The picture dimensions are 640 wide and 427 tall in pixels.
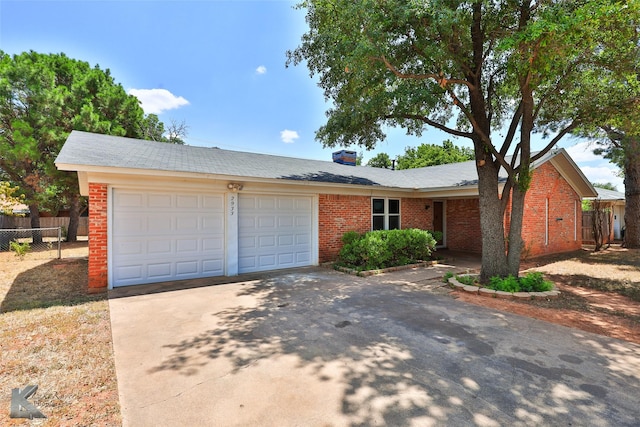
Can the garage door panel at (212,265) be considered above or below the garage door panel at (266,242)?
below

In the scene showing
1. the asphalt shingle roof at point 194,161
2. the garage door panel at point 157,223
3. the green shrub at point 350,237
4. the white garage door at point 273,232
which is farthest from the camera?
the green shrub at point 350,237

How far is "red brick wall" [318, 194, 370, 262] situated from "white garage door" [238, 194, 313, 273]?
43cm

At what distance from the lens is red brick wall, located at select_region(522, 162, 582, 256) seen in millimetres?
11382

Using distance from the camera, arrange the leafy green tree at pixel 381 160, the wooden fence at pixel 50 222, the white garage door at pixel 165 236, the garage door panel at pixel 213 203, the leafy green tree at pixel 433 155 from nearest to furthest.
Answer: the white garage door at pixel 165 236 → the garage door panel at pixel 213 203 → the wooden fence at pixel 50 222 → the leafy green tree at pixel 433 155 → the leafy green tree at pixel 381 160

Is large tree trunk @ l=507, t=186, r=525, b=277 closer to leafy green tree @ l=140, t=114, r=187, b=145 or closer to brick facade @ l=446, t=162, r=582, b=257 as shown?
brick facade @ l=446, t=162, r=582, b=257

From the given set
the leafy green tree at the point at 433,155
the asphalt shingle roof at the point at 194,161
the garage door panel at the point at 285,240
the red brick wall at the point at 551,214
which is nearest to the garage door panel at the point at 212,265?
the garage door panel at the point at 285,240

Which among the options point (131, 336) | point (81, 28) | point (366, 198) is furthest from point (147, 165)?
point (366, 198)

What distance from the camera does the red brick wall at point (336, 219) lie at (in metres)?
10.0

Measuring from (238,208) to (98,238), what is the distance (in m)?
3.18

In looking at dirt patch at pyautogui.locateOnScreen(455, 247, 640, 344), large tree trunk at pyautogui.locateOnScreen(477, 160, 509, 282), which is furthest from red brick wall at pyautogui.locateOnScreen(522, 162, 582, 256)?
large tree trunk at pyautogui.locateOnScreen(477, 160, 509, 282)

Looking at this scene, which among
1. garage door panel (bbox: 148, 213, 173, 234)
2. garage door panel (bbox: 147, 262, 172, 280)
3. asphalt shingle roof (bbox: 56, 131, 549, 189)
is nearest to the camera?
asphalt shingle roof (bbox: 56, 131, 549, 189)

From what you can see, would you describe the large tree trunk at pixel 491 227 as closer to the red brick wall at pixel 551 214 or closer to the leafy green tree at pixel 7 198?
the red brick wall at pixel 551 214

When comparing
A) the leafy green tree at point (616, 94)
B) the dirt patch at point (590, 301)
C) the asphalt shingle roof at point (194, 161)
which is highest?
the leafy green tree at point (616, 94)
